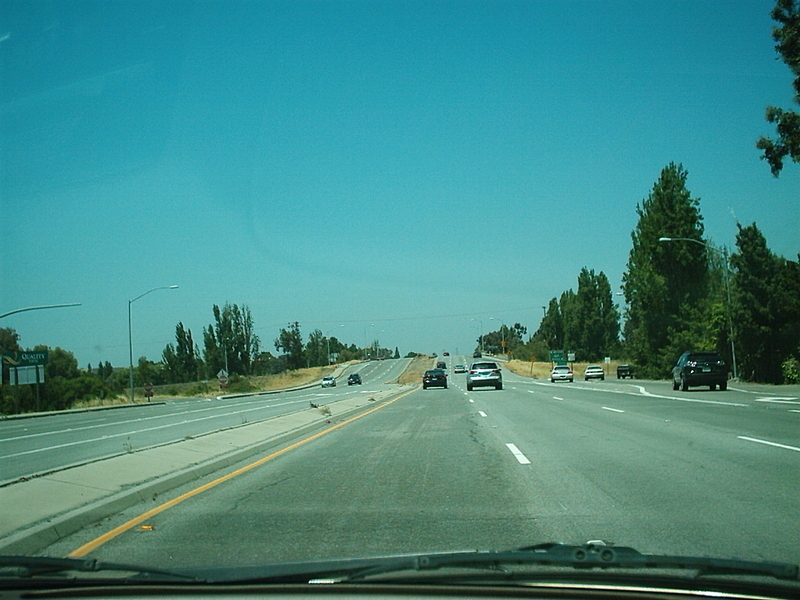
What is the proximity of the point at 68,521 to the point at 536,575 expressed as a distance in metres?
5.78

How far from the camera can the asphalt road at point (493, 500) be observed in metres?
7.39

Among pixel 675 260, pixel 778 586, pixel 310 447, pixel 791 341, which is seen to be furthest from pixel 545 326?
pixel 778 586

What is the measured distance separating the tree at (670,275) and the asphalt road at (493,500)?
173 feet

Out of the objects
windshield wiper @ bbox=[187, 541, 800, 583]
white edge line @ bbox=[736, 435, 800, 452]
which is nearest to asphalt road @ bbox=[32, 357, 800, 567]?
white edge line @ bbox=[736, 435, 800, 452]

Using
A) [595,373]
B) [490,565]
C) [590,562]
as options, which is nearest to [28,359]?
[595,373]

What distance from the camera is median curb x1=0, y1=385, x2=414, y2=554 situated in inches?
318

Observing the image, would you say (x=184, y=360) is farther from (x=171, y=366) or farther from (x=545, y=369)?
(x=545, y=369)

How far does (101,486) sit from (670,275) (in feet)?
215

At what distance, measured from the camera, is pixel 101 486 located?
34.7 feet

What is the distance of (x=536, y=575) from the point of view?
4.50 metres

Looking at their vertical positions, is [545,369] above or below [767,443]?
below

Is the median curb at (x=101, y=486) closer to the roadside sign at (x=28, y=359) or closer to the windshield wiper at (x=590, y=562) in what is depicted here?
the windshield wiper at (x=590, y=562)

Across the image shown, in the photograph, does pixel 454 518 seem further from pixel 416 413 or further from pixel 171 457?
pixel 416 413

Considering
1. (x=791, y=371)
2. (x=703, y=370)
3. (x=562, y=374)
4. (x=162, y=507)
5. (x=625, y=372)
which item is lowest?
(x=625, y=372)
